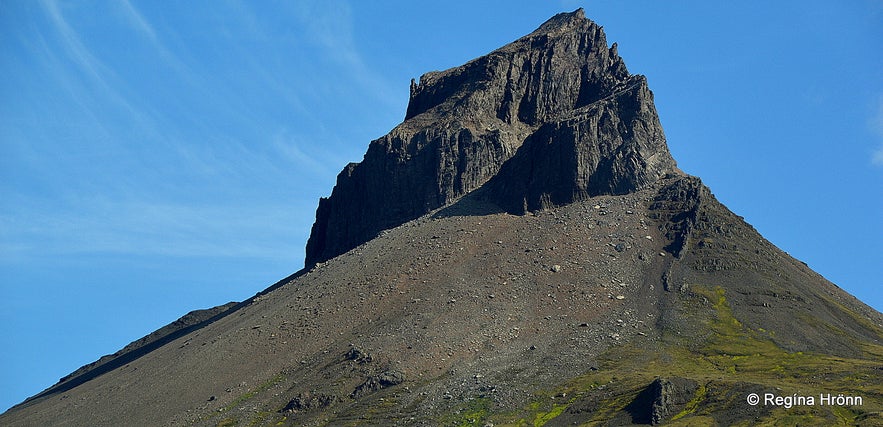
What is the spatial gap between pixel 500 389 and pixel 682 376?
112 ft

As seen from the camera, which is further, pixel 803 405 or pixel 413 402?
pixel 413 402

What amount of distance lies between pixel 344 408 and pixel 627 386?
53392 mm

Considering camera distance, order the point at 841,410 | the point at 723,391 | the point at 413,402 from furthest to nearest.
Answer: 1. the point at 413,402
2. the point at 723,391
3. the point at 841,410

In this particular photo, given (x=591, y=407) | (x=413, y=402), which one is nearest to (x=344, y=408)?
(x=413, y=402)

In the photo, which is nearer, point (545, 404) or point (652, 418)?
point (652, 418)

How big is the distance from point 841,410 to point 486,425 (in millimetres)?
59622

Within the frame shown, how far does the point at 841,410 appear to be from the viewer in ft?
563

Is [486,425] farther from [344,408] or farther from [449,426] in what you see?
[344,408]

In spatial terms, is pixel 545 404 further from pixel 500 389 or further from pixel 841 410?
pixel 841 410

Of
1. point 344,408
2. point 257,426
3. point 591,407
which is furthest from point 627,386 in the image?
point 257,426

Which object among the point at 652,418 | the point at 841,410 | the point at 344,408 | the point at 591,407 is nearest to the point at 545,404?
the point at 591,407

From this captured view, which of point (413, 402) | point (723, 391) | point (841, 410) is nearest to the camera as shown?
point (841, 410)

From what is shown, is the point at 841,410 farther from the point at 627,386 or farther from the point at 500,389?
the point at 500,389

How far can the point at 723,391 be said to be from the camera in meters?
183
